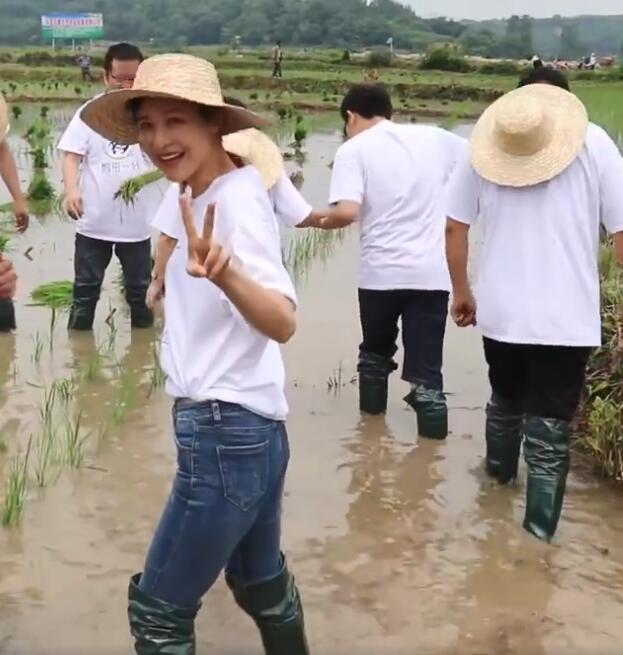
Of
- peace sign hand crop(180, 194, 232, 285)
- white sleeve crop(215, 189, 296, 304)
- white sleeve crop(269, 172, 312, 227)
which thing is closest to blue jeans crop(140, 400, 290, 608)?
white sleeve crop(215, 189, 296, 304)

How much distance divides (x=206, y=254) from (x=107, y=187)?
444cm

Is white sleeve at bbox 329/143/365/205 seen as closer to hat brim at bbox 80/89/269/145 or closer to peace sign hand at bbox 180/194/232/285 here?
hat brim at bbox 80/89/269/145

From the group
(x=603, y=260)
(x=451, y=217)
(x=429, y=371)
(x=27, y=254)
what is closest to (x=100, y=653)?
(x=451, y=217)

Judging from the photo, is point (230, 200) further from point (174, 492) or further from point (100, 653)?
point (100, 653)

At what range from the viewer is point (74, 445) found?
15.7ft

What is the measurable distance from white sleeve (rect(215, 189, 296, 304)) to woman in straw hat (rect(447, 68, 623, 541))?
1696 mm

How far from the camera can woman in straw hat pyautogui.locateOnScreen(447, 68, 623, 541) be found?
13.3ft

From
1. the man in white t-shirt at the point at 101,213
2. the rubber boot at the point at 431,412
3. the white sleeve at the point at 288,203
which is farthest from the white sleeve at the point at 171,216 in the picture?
the man in white t-shirt at the point at 101,213

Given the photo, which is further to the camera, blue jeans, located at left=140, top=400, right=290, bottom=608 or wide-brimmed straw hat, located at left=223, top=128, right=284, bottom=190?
wide-brimmed straw hat, located at left=223, top=128, right=284, bottom=190

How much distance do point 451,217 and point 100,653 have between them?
2.07 m

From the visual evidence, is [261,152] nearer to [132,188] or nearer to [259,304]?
[132,188]

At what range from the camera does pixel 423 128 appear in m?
5.37

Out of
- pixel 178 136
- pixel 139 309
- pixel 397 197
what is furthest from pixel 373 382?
pixel 178 136

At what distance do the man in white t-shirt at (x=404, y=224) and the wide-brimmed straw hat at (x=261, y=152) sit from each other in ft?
1.13
